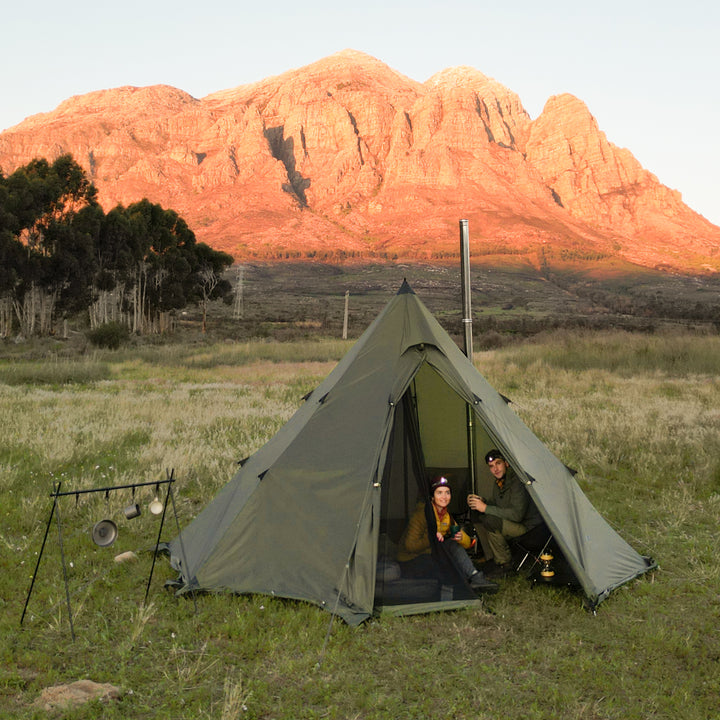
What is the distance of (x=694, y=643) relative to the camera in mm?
5074

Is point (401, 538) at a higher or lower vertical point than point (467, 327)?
lower

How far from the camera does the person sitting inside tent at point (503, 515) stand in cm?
638

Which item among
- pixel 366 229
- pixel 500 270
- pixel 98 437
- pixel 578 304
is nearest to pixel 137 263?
pixel 98 437

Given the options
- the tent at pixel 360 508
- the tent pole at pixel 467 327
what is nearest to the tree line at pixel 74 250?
the tent pole at pixel 467 327

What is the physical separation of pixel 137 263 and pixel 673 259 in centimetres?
16296

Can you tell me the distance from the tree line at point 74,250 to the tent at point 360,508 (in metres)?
35.2

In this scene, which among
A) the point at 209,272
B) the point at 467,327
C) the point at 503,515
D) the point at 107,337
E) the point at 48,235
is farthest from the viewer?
the point at 209,272

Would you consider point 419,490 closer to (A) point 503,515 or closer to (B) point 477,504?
(B) point 477,504

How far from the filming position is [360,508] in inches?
220

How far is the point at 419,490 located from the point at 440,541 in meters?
0.85

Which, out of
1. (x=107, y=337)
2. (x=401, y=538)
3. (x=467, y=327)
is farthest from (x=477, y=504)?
(x=107, y=337)

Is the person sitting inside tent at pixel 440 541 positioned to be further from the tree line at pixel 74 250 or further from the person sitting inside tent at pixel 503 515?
the tree line at pixel 74 250

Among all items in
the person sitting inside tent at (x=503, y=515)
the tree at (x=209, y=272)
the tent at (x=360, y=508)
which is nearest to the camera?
the tent at (x=360, y=508)

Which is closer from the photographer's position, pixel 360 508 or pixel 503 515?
pixel 360 508
